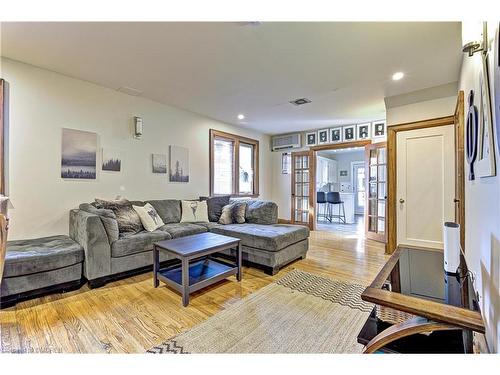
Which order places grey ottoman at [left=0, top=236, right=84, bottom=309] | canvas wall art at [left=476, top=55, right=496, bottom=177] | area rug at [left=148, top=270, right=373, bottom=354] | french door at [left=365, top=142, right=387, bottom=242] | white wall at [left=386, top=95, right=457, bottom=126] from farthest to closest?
1. french door at [left=365, top=142, right=387, bottom=242]
2. white wall at [left=386, top=95, right=457, bottom=126]
3. grey ottoman at [left=0, top=236, right=84, bottom=309]
4. area rug at [left=148, top=270, right=373, bottom=354]
5. canvas wall art at [left=476, top=55, right=496, bottom=177]

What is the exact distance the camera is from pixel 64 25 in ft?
6.66

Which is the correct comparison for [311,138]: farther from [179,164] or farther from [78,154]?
[78,154]

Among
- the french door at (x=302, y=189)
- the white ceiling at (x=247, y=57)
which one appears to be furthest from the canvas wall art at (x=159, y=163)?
the french door at (x=302, y=189)

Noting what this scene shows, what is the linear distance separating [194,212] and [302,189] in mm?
3162

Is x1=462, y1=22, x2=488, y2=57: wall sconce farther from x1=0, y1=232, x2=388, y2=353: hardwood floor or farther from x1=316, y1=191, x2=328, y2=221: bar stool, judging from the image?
x1=316, y1=191, x2=328, y2=221: bar stool

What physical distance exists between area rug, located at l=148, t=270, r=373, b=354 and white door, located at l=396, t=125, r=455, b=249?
1764 mm

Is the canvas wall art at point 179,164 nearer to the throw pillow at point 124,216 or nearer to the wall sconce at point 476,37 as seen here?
the throw pillow at point 124,216

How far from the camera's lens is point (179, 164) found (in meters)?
4.29

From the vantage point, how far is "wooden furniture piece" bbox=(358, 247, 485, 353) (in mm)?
880

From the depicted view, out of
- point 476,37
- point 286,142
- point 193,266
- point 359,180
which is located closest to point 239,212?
point 193,266

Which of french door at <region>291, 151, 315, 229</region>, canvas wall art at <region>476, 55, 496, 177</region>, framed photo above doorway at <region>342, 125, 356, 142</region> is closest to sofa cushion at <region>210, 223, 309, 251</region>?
canvas wall art at <region>476, 55, 496, 177</region>
